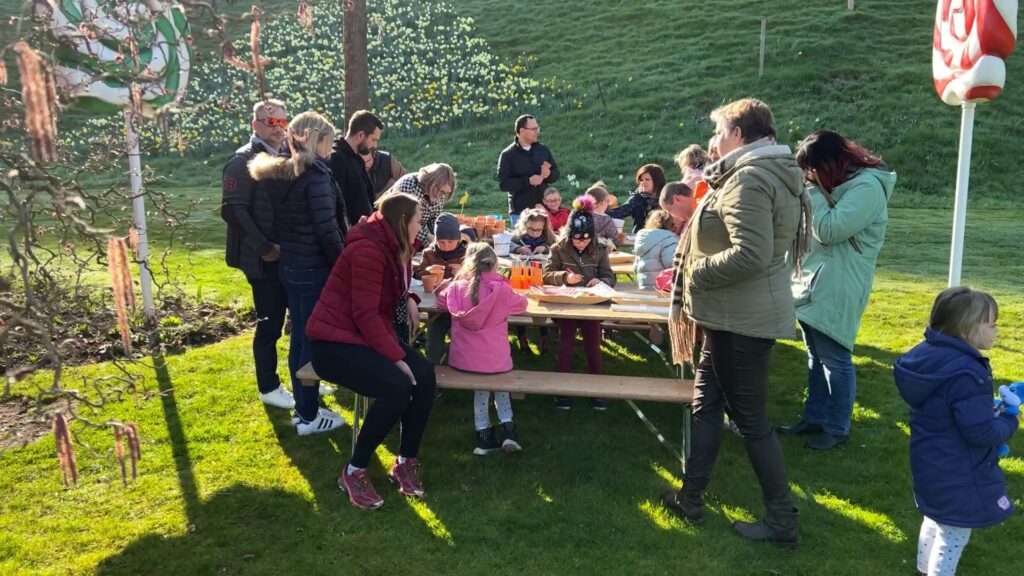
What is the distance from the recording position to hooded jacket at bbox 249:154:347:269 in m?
4.38

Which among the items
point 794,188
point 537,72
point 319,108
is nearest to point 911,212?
point 537,72

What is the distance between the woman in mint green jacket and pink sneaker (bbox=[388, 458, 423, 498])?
2.29 m

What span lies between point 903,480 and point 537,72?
20.7 meters

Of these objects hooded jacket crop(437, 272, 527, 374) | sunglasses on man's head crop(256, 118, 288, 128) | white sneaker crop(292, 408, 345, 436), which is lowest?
white sneaker crop(292, 408, 345, 436)

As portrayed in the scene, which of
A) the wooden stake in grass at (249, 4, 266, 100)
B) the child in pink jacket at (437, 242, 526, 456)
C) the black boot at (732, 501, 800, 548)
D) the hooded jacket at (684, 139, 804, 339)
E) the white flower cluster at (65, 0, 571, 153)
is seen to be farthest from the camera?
the white flower cluster at (65, 0, 571, 153)

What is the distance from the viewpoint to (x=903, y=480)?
425 centimetres

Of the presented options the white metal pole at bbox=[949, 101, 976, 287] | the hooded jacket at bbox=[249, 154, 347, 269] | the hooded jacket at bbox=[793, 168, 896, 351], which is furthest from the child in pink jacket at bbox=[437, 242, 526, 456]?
the white metal pole at bbox=[949, 101, 976, 287]

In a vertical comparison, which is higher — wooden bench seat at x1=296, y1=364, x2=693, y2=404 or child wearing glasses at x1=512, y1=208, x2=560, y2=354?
child wearing glasses at x1=512, y1=208, x2=560, y2=354

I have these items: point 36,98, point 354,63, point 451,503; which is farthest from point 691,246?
point 354,63

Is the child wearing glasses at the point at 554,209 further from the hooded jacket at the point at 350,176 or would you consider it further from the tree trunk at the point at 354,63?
the tree trunk at the point at 354,63

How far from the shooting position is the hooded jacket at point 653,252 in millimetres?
5332

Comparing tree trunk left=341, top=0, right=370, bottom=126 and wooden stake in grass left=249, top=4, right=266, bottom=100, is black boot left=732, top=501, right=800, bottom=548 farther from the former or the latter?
tree trunk left=341, top=0, right=370, bottom=126

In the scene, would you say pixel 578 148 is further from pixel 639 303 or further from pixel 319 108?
pixel 639 303

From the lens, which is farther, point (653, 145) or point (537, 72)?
point (537, 72)
